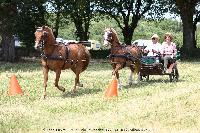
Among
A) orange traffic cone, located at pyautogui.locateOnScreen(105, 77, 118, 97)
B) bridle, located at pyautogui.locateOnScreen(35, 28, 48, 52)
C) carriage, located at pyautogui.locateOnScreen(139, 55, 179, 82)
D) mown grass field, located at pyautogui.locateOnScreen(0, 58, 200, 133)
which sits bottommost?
mown grass field, located at pyautogui.locateOnScreen(0, 58, 200, 133)

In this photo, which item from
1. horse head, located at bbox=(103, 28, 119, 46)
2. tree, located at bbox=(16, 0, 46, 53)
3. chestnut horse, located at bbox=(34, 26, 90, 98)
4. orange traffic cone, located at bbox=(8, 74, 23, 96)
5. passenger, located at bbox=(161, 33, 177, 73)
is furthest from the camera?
tree, located at bbox=(16, 0, 46, 53)

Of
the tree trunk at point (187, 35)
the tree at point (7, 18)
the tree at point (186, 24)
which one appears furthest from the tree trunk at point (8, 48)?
the tree trunk at point (187, 35)

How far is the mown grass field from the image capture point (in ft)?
35.0

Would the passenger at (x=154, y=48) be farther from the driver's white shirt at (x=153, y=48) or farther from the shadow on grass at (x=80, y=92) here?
the shadow on grass at (x=80, y=92)

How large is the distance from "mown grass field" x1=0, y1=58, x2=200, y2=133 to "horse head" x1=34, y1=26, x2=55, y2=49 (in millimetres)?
1707

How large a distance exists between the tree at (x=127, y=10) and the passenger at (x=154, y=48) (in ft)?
91.5

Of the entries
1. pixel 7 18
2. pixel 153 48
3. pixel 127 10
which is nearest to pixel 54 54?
pixel 153 48

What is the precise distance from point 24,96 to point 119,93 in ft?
10.1

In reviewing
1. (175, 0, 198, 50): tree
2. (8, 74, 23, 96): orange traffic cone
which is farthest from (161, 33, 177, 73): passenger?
(175, 0, 198, 50): tree

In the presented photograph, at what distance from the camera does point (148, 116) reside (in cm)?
1182

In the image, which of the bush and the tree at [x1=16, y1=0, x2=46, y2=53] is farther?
the bush

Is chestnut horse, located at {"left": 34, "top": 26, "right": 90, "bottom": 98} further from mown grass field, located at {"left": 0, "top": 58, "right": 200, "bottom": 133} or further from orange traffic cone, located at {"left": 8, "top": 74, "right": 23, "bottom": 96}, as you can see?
orange traffic cone, located at {"left": 8, "top": 74, "right": 23, "bottom": 96}

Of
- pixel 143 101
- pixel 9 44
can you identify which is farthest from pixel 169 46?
pixel 9 44

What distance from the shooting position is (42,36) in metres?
15.7
